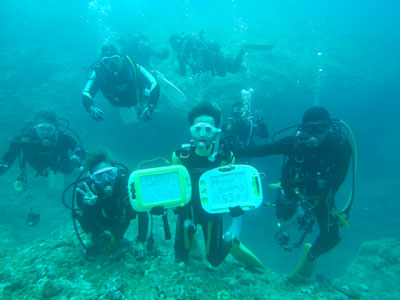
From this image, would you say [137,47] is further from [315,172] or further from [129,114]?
[315,172]

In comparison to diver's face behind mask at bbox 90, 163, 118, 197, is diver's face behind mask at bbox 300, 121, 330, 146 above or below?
above

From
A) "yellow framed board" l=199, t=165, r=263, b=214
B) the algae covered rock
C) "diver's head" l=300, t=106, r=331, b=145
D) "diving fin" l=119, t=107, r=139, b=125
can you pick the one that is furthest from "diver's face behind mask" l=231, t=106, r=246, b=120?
the algae covered rock

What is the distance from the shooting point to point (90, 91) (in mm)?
5453

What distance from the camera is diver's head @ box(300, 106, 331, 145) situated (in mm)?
3197

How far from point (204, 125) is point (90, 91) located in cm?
396

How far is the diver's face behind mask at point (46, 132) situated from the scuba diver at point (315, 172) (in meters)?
4.43

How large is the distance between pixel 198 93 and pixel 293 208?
6949 millimetres

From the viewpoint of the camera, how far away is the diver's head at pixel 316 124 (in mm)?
3197

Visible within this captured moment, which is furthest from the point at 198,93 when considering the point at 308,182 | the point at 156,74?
the point at 308,182

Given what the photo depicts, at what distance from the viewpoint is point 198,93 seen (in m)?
9.41

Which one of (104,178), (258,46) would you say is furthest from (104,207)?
(258,46)

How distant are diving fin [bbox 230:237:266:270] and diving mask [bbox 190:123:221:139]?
171cm

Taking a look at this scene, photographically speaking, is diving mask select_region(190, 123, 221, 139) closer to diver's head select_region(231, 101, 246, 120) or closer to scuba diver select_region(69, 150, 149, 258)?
scuba diver select_region(69, 150, 149, 258)

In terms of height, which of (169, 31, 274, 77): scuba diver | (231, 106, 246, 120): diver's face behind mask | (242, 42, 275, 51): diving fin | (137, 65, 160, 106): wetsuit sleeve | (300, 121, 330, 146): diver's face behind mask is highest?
(242, 42, 275, 51): diving fin
